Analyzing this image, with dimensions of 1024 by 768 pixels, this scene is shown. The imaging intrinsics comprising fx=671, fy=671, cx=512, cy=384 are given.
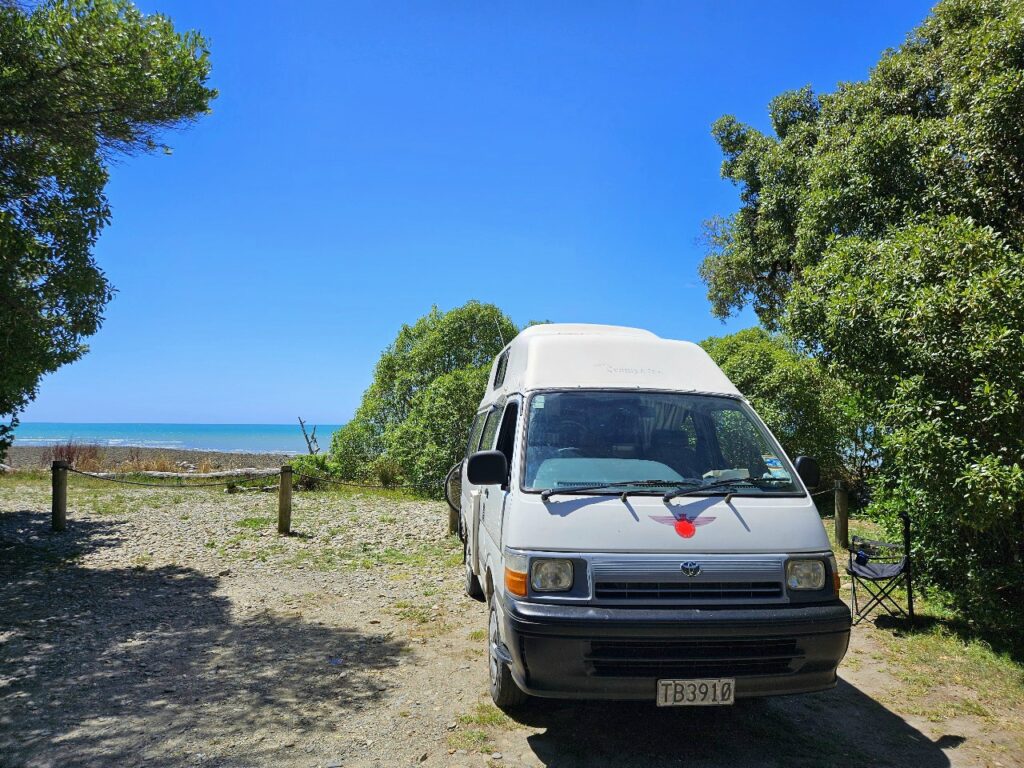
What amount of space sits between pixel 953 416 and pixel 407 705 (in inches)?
182

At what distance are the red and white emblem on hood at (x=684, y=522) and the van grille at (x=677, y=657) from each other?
57 cm

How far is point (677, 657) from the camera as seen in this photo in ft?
11.8

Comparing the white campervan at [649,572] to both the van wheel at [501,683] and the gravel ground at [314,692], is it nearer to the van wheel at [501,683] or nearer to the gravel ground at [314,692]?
the van wheel at [501,683]

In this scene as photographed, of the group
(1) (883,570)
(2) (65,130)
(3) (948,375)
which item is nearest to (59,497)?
(2) (65,130)

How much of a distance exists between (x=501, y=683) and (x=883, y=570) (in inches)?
164

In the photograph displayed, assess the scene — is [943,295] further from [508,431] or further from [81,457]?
[81,457]

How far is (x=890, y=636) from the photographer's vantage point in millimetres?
6172

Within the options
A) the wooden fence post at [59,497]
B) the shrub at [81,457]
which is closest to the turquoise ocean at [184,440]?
the shrub at [81,457]

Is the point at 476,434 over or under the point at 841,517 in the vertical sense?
over

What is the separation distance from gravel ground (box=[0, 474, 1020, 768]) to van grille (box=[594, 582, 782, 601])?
39.2 inches

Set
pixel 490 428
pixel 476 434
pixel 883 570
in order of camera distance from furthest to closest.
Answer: pixel 476 434 → pixel 490 428 → pixel 883 570

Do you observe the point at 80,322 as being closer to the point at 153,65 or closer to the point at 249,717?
the point at 153,65

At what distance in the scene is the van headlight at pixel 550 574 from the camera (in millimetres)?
3711

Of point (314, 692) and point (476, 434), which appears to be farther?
point (476, 434)
